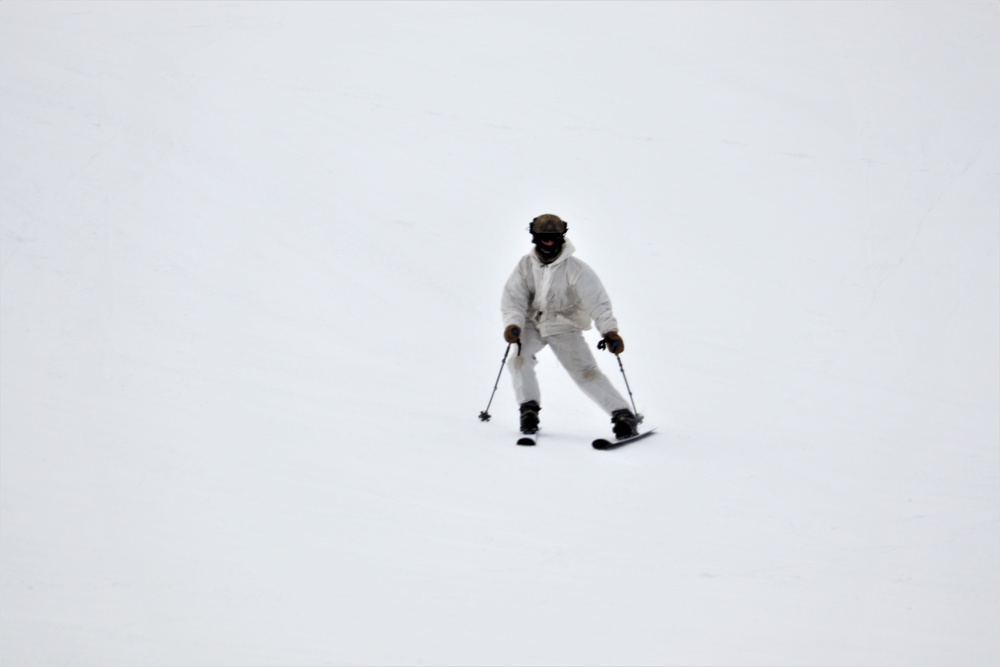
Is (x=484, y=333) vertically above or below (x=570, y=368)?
above

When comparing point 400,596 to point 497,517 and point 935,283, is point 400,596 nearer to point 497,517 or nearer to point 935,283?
point 497,517

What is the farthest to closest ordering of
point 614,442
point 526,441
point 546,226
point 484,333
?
1. point 484,333
2. point 614,442
3. point 526,441
4. point 546,226

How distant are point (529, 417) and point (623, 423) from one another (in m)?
0.63

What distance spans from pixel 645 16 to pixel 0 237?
549 inches

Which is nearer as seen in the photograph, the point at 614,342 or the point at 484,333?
the point at 614,342

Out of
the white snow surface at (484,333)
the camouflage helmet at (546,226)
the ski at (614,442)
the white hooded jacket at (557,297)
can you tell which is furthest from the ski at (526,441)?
the camouflage helmet at (546,226)

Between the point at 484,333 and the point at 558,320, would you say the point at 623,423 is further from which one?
the point at 484,333

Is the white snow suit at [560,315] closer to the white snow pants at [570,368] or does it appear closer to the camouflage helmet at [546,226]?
the white snow pants at [570,368]

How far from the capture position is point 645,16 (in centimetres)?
2238

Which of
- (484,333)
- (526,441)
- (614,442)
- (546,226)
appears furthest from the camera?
(484,333)

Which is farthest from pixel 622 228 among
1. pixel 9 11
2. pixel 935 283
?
pixel 9 11

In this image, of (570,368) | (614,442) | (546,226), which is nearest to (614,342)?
(570,368)

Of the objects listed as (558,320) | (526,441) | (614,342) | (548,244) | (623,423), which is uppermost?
(548,244)

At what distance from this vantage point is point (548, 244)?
24.7ft
